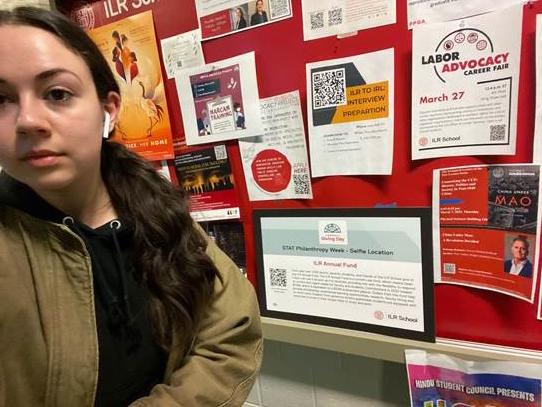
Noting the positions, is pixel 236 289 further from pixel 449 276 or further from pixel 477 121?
pixel 477 121

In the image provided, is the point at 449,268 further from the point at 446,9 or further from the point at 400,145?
the point at 446,9

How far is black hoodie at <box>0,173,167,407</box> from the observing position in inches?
22.3

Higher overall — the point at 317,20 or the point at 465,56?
the point at 317,20

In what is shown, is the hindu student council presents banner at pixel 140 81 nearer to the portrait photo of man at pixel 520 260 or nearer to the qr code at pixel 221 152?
the qr code at pixel 221 152

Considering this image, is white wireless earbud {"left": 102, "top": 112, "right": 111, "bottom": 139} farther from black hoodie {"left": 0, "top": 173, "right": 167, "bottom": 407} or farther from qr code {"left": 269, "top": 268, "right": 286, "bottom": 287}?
qr code {"left": 269, "top": 268, "right": 286, "bottom": 287}

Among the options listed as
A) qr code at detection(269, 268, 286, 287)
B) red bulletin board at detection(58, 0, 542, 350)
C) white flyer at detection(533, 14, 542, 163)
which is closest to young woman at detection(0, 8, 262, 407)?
qr code at detection(269, 268, 286, 287)

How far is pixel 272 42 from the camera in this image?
82 centimetres

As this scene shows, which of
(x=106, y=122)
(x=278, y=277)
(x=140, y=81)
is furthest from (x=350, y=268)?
(x=140, y=81)

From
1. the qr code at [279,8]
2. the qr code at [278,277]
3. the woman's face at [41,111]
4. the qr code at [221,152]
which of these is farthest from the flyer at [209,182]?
the woman's face at [41,111]

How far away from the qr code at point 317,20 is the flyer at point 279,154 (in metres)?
0.13

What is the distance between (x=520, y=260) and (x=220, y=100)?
65 cm

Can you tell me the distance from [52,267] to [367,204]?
539mm

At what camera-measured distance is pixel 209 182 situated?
97 centimetres

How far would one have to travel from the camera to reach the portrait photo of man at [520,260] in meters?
0.66
